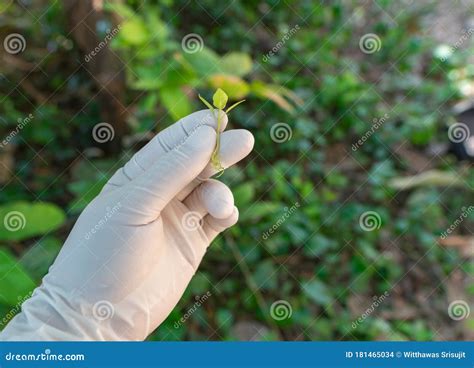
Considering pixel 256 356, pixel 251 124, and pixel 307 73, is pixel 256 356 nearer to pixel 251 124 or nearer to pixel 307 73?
pixel 251 124

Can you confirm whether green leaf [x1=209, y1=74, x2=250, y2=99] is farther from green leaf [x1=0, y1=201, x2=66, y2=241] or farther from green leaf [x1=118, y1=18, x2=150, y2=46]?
green leaf [x1=0, y1=201, x2=66, y2=241]

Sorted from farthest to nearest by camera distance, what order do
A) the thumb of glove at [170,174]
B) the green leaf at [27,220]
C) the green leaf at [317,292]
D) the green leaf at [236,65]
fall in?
the green leaf at [317,292] → the green leaf at [236,65] → the green leaf at [27,220] → the thumb of glove at [170,174]

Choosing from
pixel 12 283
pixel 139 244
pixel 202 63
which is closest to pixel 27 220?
pixel 12 283

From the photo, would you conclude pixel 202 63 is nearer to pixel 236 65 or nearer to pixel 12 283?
pixel 236 65

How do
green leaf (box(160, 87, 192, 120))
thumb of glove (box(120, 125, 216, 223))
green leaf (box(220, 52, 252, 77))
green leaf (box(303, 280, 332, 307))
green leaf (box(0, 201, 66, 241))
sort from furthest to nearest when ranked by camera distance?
1. green leaf (box(303, 280, 332, 307))
2. green leaf (box(220, 52, 252, 77))
3. green leaf (box(160, 87, 192, 120))
4. green leaf (box(0, 201, 66, 241))
5. thumb of glove (box(120, 125, 216, 223))

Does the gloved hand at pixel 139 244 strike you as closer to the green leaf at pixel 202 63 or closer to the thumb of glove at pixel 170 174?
the thumb of glove at pixel 170 174

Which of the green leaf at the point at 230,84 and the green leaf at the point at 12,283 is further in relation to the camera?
the green leaf at the point at 230,84

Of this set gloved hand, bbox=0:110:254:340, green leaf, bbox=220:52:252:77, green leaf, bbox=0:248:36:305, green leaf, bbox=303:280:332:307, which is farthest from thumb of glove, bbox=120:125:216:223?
green leaf, bbox=303:280:332:307


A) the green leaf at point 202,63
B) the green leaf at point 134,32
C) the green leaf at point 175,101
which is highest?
the green leaf at point 202,63

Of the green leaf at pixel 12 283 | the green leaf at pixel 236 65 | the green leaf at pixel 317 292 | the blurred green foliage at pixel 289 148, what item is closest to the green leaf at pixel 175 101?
the blurred green foliage at pixel 289 148
